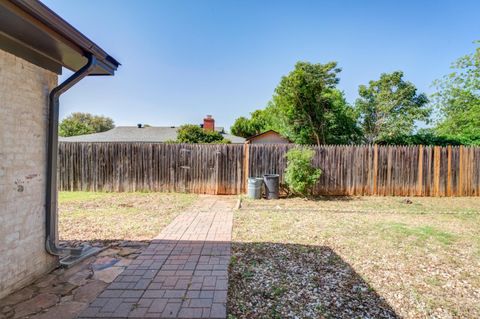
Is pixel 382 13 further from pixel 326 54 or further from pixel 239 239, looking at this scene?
pixel 326 54

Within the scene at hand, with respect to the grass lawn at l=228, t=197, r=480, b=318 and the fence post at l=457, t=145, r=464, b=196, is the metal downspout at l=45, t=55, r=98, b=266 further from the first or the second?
the fence post at l=457, t=145, r=464, b=196

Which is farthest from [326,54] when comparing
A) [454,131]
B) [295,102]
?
[454,131]

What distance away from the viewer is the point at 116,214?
Answer: 6.51m

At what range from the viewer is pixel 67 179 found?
995 centimetres

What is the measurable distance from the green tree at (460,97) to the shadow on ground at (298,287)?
52.0 ft

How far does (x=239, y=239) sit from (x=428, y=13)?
1010 centimetres

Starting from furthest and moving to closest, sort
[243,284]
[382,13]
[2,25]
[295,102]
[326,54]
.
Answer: [326,54]
[295,102]
[382,13]
[243,284]
[2,25]

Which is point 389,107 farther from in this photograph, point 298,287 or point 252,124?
point 298,287

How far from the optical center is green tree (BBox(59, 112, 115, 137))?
1610 inches

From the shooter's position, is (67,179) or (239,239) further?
(67,179)

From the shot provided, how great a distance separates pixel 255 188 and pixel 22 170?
6825 mm

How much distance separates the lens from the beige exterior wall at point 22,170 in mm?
2709

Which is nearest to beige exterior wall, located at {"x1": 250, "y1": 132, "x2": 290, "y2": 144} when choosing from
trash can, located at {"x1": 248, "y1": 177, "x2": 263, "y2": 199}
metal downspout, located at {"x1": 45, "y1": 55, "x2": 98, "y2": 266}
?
trash can, located at {"x1": 248, "y1": 177, "x2": 263, "y2": 199}

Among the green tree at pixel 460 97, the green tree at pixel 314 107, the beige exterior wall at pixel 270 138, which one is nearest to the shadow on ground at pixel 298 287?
the green tree at pixel 314 107
